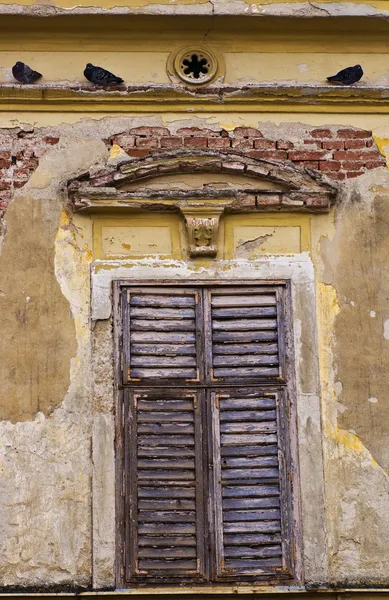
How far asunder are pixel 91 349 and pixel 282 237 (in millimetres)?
1283

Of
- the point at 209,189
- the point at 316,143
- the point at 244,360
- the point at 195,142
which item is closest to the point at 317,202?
the point at 316,143

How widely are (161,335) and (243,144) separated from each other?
49.1 inches

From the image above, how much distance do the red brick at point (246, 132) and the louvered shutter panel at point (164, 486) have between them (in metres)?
1.56

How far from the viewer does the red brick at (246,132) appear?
809 centimetres

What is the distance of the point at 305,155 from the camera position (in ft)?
26.5

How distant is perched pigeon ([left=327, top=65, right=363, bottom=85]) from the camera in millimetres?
8133

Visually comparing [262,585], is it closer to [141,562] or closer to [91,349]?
[141,562]

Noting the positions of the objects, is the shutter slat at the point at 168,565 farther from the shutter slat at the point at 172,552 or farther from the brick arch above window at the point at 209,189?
the brick arch above window at the point at 209,189

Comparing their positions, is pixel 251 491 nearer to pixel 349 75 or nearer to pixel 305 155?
pixel 305 155

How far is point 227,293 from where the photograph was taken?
25.7ft

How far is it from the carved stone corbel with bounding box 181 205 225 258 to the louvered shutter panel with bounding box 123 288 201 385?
0.25 meters

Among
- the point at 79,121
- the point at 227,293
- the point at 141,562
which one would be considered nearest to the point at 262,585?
the point at 141,562

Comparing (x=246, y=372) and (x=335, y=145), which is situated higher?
(x=335, y=145)

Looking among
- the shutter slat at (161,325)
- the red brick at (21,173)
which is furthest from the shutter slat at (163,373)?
the red brick at (21,173)
